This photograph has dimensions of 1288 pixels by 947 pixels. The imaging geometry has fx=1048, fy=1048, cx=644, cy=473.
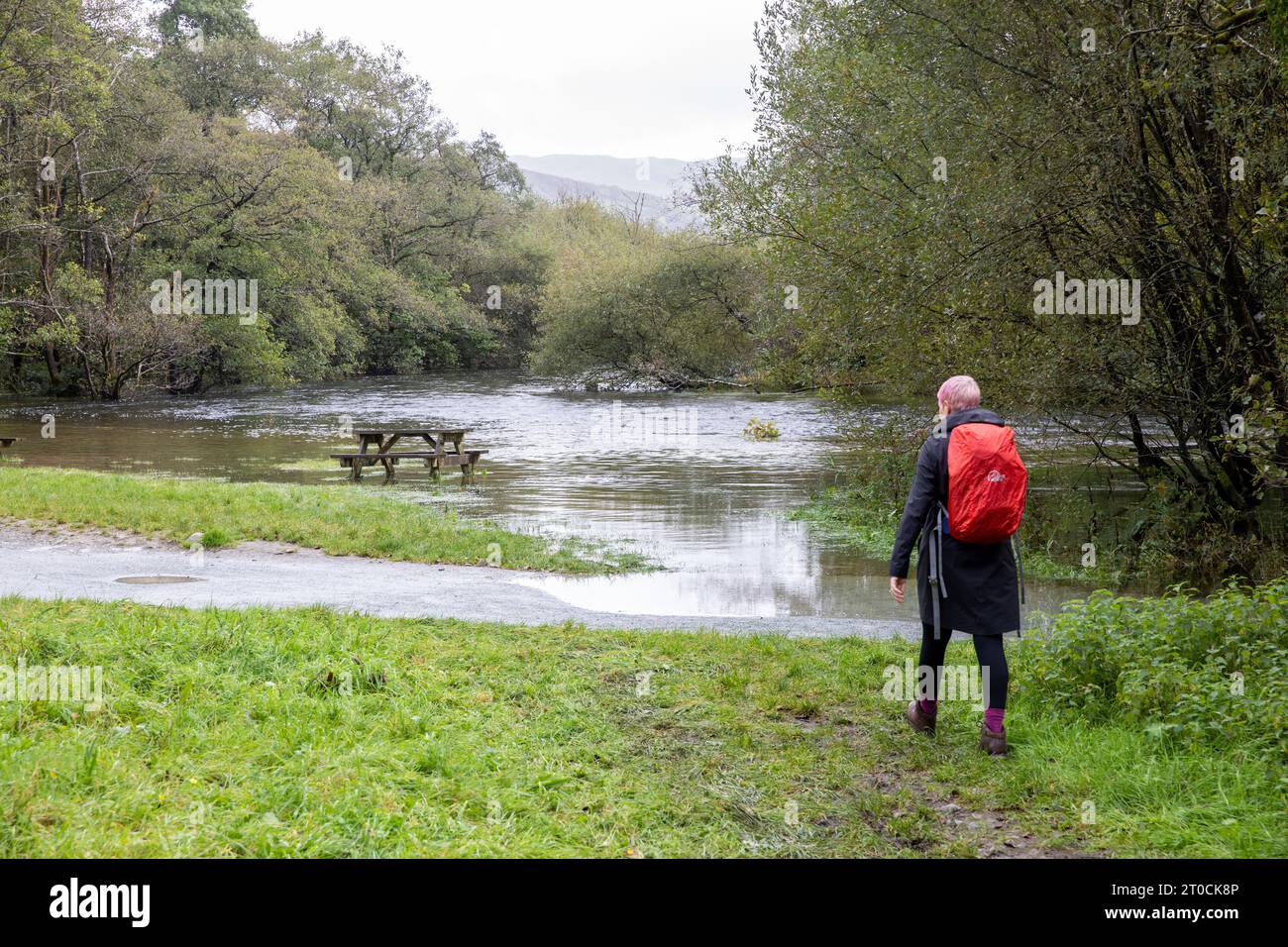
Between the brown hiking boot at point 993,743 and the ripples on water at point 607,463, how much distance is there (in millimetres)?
4793

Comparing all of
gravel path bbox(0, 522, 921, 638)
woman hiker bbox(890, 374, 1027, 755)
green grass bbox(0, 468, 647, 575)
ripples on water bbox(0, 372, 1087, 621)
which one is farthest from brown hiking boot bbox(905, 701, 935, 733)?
green grass bbox(0, 468, 647, 575)

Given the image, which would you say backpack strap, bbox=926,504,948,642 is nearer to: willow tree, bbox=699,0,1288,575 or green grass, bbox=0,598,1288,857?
green grass, bbox=0,598,1288,857

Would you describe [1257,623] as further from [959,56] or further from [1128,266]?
[959,56]

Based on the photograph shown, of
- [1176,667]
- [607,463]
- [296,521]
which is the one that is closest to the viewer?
[1176,667]

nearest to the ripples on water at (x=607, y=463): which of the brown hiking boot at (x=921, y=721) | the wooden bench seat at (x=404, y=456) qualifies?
the wooden bench seat at (x=404, y=456)

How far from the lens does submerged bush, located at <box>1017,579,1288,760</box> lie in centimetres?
577

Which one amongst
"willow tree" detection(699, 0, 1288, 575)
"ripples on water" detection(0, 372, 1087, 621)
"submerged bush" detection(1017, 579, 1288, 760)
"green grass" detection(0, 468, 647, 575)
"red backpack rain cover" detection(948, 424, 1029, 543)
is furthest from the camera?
"green grass" detection(0, 468, 647, 575)

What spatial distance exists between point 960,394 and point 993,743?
205 cm

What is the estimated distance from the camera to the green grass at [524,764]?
4480 mm

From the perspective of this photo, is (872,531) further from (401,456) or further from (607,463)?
(401,456)

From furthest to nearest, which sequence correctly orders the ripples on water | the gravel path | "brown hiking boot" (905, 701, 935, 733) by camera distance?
the ripples on water, the gravel path, "brown hiking boot" (905, 701, 935, 733)

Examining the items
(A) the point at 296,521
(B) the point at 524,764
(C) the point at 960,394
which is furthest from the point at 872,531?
(B) the point at 524,764

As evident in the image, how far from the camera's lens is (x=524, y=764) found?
5.46 metres

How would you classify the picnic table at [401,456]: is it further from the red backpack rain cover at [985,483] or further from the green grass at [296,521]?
the red backpack rain cover at [985,483]
